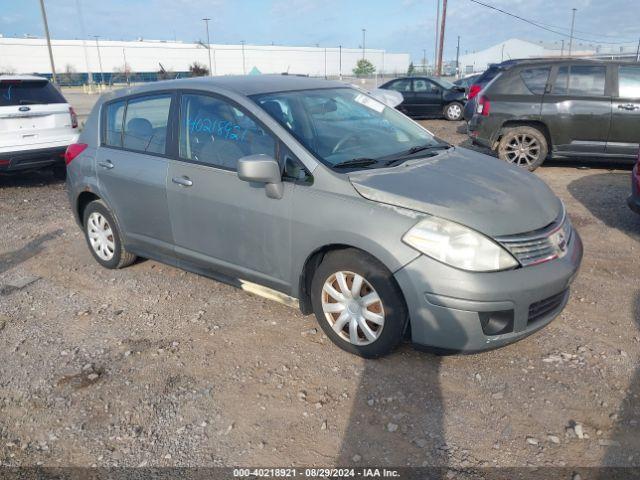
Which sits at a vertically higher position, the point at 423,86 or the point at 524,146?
the point at 423,86

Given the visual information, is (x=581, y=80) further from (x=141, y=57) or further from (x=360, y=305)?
(x=141, y=57)

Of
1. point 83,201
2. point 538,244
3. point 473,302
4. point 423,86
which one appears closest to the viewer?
point 473,302

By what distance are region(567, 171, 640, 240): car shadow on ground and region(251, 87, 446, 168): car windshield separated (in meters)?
3.00

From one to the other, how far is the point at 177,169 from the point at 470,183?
2.16 metres

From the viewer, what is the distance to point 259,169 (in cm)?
334

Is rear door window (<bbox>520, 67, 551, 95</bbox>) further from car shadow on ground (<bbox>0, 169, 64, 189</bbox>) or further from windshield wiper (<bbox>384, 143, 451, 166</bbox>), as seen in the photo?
car shadow on ground (<bbox>0, 169, 64, 189</bbox>)

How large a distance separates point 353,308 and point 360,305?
65mm

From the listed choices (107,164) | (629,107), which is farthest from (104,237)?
(629,107)

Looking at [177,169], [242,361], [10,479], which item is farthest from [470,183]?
[10,479]

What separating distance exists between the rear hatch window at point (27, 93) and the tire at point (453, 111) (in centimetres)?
1188

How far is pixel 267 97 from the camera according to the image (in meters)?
3.83

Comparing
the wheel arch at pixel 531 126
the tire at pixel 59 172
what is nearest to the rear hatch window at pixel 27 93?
→ the tire at pixel 59 172

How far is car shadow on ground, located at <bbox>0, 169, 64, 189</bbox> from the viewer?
9.03 m

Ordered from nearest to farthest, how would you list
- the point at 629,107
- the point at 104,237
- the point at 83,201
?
the point at 104,237
the point at 83,201
the point at 629,107
